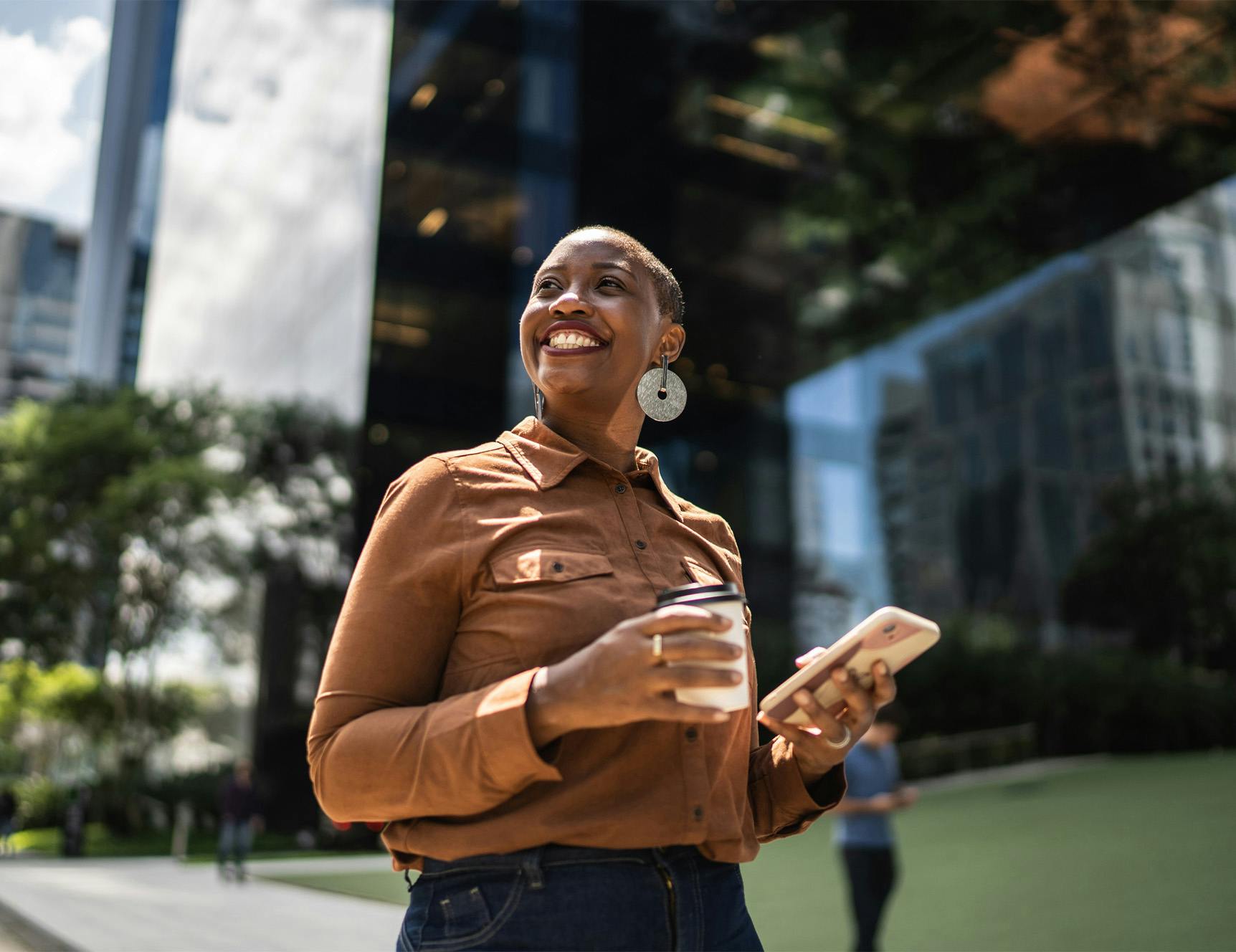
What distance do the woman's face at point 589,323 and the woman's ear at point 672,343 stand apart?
11 cm

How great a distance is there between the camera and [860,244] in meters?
17.9

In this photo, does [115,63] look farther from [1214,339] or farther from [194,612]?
[194,612]

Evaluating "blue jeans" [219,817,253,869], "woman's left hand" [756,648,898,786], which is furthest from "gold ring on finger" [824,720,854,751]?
"blue jeans" [219,817,253,869]

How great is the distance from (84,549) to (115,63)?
62.0 feet

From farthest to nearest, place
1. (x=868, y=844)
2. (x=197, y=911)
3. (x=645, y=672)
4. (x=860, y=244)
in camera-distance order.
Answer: (x=860, y=244) < (x=197, y=911) < (x=868, y=844) < (x=645, y=672)

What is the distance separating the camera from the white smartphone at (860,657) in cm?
138

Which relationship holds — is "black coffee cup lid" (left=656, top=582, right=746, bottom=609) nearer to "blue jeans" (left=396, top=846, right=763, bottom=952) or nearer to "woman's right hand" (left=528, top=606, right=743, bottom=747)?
"woman's right hand" (left=528, top=606, right=743, bottom=747)

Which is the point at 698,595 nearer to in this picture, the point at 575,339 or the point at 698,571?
the point at 698,571

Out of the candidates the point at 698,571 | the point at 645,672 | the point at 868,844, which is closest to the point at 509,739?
the point at 645,672

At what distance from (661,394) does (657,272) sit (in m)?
0.19

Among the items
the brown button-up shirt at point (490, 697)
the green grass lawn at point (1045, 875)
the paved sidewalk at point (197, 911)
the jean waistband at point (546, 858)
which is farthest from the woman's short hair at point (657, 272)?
the paved sidewalk at point (197, 911)

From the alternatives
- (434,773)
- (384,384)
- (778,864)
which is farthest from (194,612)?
(434,773)

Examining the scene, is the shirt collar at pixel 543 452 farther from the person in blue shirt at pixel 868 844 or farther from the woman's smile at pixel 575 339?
the person in blue shirt at pixel 868 844

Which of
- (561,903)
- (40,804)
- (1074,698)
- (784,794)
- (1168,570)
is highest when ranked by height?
(1168,570)
